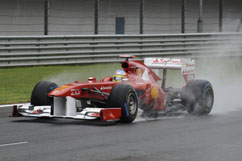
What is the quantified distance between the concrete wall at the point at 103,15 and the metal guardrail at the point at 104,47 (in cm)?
124

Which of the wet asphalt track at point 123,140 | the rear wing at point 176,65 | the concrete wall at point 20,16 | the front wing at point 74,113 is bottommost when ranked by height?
the wet asphalt track at point 123,140

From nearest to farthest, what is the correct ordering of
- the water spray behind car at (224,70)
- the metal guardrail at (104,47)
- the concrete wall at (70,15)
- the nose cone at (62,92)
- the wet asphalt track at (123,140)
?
the wet asphalt track at (123,140)
the nose cone at (62,92)
the water spray behind car at (224,70)
the metal guardrail at (104,47)
the concrete wall at (70,15)

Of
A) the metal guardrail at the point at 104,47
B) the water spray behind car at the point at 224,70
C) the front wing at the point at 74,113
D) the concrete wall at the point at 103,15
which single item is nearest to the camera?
the front wing at the point at 74,113

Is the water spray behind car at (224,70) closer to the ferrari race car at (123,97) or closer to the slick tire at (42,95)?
the ferrari race car at (123,97)

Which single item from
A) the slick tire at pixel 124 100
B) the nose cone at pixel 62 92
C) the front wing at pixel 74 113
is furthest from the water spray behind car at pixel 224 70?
the nose cone at pixel 62 92

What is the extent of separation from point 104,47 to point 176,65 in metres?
8.50

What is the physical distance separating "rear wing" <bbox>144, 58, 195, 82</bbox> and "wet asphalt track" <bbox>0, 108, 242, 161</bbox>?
1.45m

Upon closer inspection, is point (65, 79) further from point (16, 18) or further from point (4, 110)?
point (16, 18)

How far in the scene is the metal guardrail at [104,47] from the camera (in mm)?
19578

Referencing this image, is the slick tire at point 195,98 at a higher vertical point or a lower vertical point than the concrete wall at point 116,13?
lower

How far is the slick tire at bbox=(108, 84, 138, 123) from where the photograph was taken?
431 inches

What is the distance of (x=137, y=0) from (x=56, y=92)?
20.8 metres

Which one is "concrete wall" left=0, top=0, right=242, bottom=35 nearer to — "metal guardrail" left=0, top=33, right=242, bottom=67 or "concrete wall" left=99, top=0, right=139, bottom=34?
"concrete wall" left=99, top=0, right=139, bottom=34

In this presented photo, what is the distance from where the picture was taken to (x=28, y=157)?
7.89m
